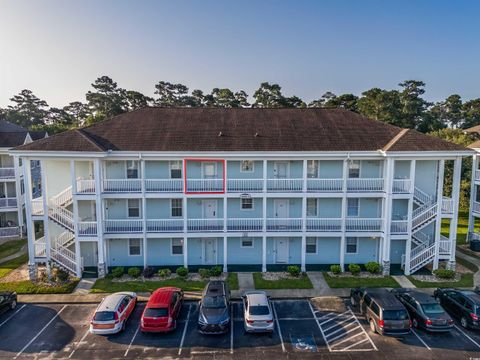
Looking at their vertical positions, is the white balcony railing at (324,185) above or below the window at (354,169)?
below

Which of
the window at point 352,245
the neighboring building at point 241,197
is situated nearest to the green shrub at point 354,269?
the neighboring building at point 241,197

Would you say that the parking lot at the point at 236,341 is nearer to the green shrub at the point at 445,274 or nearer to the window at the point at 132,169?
the green shrub at the point at 445,274

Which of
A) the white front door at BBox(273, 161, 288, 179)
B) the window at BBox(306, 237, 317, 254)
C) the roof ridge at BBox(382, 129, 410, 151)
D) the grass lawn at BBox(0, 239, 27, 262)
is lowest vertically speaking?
the grass lawn at BBox(0, 239, 27, 262)

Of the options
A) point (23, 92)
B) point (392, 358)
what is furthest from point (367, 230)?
point (23, 92)

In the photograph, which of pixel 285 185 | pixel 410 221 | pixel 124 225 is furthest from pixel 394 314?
pixel 124 225

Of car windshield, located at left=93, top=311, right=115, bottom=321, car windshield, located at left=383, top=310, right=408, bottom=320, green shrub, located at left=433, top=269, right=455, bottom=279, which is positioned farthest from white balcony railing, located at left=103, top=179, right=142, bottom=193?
green shrub, located at left=433, top=269, right=455, bottom=279

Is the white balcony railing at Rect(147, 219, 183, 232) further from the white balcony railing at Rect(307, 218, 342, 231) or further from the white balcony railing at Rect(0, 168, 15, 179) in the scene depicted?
the white balcony railing at Rect(0, 168, 15, 179)
